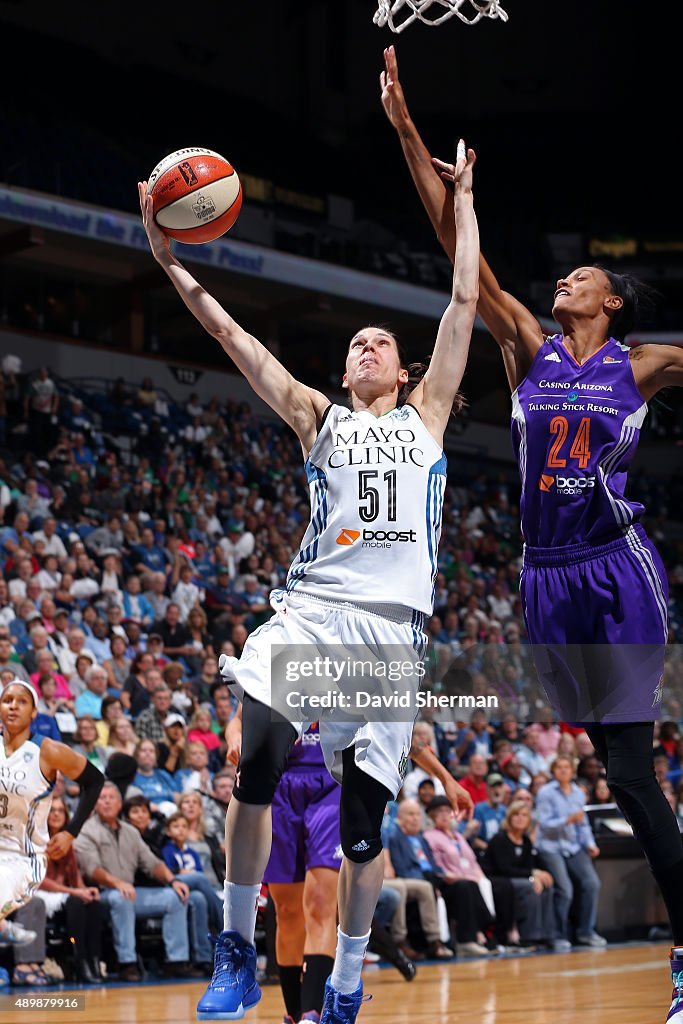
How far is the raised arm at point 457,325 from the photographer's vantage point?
493 cm

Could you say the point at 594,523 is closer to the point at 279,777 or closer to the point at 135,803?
the point at 279,777

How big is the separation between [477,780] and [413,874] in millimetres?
1691

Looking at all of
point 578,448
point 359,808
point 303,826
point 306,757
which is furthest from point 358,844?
point 306,757

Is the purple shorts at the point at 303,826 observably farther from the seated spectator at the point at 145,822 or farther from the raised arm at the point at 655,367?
the seated spectator at the point at 145,822

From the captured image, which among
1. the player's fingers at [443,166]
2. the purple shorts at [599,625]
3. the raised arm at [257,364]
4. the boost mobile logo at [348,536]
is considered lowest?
the purple shorts at [599,625]

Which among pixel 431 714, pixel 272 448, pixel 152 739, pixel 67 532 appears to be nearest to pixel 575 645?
pixel 152 739

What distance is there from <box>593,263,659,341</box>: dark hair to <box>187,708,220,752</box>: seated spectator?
726cm

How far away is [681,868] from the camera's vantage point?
13.9 ft

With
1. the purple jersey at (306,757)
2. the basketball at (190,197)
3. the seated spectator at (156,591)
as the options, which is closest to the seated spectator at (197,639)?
the seated spectator at (156,591)

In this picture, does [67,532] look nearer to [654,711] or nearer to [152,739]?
[152,739]

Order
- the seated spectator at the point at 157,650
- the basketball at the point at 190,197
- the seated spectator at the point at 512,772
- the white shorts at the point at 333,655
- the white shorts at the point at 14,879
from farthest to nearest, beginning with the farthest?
the seated spectator at the point at 157,650 < the seated spectator at the point at 512,772 < the white shorts at the point at 14,879 < the basketball at the point at 190,197 < the white shorts at the point at 333,655

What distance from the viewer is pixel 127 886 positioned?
9.24m

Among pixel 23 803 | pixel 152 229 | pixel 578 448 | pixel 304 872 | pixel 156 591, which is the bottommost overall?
pixel 304 872

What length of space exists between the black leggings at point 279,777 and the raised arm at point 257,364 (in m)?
1.12
